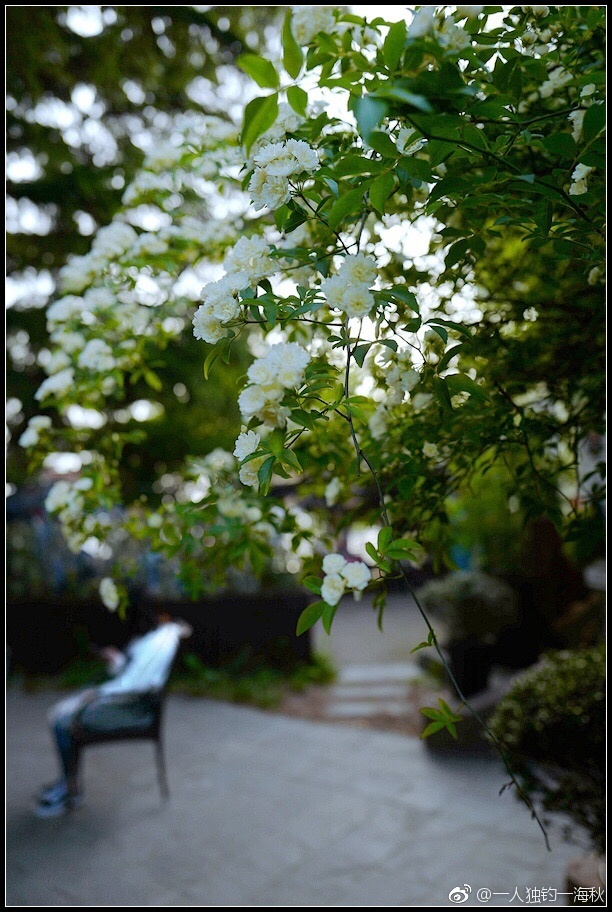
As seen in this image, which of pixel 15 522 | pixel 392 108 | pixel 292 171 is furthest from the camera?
pixel 15 522

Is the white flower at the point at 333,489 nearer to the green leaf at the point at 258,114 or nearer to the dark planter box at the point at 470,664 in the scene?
the green leaf at the point at 258,114

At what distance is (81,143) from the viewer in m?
5.43

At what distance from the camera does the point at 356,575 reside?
1.17 metres

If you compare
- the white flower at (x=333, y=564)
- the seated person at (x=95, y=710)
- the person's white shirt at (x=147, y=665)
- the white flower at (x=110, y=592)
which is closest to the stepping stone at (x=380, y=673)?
the person's white shirt at (x=147, y=665)

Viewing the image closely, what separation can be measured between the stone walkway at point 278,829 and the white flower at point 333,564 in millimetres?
2022

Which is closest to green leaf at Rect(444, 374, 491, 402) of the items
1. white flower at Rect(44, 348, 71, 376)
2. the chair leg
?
white flower at Rect(44, 348, 71, 376)

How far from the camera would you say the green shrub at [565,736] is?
2133 mm

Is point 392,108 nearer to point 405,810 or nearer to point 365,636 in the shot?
point 405,810

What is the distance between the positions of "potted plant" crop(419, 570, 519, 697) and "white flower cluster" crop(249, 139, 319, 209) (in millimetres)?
3864

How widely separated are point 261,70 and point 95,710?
3236 mm

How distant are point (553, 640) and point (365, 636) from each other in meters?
2.53

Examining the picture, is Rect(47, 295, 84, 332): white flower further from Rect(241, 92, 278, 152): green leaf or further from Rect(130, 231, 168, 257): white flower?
Rect(241, 92, 278, 152): green leaf

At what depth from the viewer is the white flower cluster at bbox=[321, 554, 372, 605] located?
3.78 feet

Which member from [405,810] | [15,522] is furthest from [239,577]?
[405,810]
